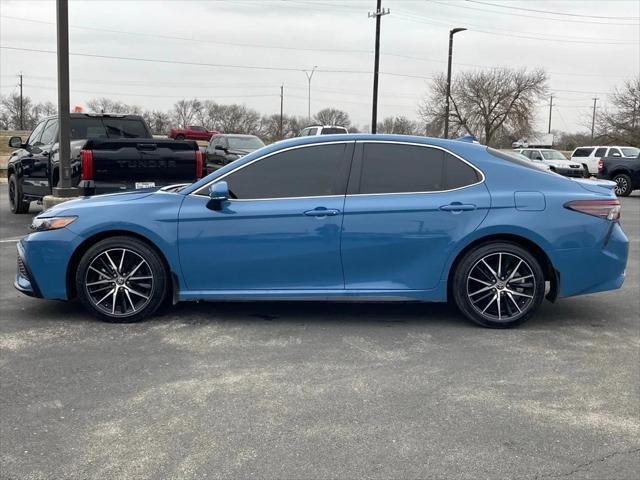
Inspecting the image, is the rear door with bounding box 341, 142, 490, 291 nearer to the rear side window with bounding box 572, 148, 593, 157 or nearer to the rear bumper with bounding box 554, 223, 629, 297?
the rear bumper with bounding box 554, 223, 629, 297

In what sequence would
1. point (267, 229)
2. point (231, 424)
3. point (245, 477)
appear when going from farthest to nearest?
point (267, 229), point (231, 424), point (245, 477)

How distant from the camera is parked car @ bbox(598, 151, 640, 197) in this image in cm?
2259

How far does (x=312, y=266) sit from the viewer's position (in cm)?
516

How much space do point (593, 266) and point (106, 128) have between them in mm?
9394

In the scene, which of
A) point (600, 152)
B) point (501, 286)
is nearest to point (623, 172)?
point (600, 152)

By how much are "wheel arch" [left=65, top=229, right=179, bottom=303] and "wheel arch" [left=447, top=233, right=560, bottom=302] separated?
2.22 meters


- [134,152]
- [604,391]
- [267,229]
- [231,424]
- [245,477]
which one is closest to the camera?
[245,477]

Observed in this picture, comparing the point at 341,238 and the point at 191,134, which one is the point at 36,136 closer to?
the point at 341,238

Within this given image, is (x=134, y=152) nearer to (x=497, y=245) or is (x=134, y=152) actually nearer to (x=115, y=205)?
(x=115, y=205)

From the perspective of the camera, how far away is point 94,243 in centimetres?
528

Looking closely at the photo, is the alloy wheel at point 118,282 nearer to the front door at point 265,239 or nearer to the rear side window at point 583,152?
the front door at point 265,239

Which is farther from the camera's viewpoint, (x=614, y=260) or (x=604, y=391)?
(x=614, y=260)

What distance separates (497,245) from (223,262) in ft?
7.19

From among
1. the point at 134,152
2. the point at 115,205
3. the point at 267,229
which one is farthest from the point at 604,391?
the point at 134,152
